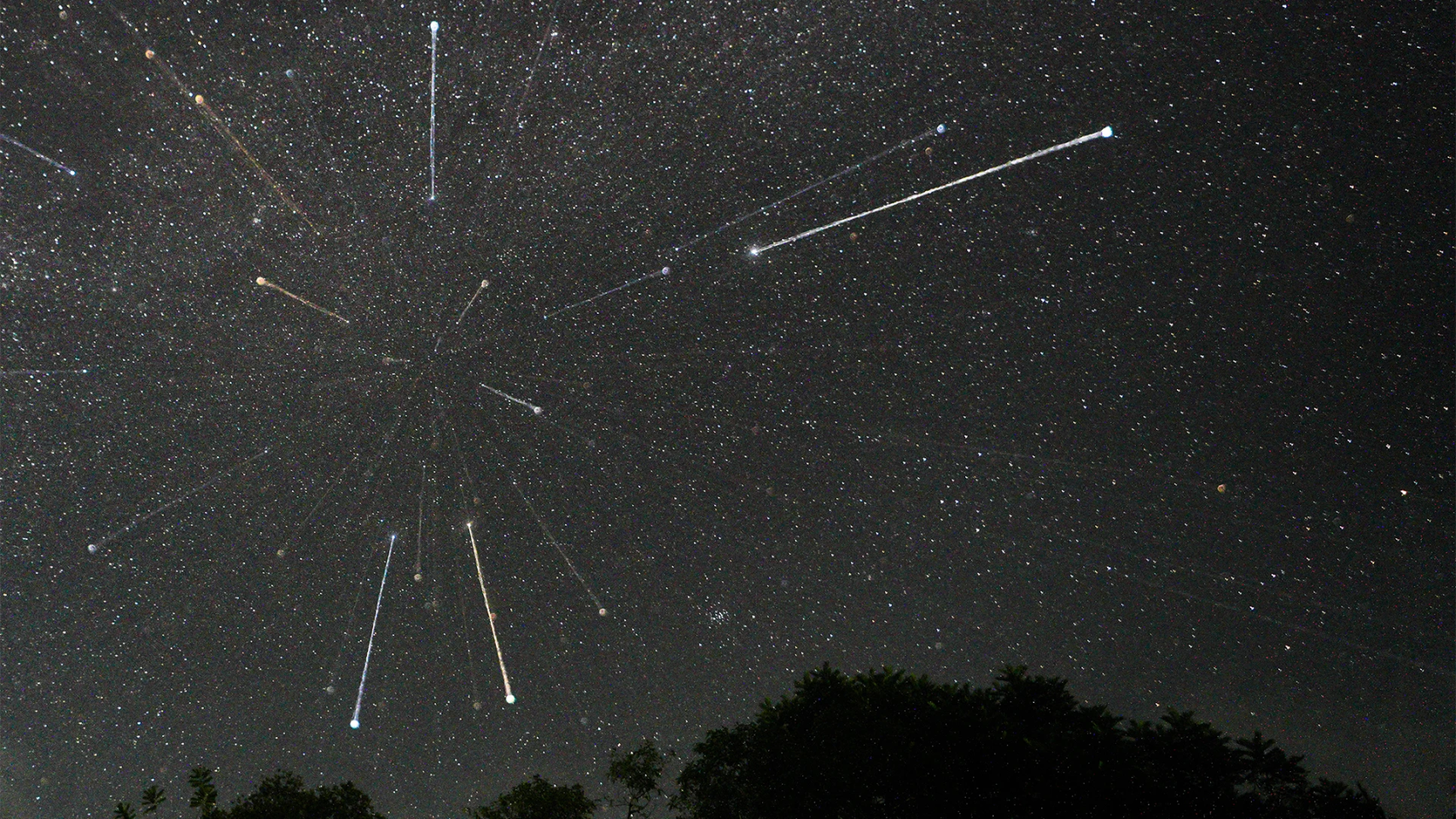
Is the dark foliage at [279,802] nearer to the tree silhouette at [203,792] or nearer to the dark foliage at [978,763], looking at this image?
the tree silhouette at [203,792]

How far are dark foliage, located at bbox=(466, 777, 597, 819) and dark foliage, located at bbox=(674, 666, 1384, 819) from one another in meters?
3.67

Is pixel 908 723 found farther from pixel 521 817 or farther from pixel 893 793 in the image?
pixel 521 817

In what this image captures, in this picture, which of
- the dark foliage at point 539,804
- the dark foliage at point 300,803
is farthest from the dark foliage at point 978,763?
the dark foliage at point 300,803

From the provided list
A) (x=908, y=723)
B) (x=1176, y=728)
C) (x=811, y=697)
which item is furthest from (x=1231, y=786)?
(x=811, y=697)

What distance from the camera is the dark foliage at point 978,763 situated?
34.5ft

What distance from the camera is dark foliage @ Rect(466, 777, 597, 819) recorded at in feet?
53.4

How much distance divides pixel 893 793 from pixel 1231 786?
457cm

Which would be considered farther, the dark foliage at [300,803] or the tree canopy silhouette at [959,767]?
the dark foliage at [300,803]

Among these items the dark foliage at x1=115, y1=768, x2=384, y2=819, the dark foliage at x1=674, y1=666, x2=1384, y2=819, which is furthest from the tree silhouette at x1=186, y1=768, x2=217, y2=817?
the dark foliage at x1=674, y1=666, x2=1384, y2=819

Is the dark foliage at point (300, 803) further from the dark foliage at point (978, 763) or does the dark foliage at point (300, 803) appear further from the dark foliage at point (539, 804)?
the dark foliage at point (978, 763)

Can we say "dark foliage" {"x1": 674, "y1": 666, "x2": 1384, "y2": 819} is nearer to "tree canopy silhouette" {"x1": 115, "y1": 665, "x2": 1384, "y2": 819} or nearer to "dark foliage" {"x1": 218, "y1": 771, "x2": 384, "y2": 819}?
"tree canopy silhouette" {"x1": 115, "y1": 665, "x2": 1384, "y2": 819}

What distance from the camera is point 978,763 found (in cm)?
1156

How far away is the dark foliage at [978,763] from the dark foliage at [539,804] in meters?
3.67

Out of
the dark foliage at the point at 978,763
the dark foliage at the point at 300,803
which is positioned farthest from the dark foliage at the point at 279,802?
the dark foliage at the point at 978,763
